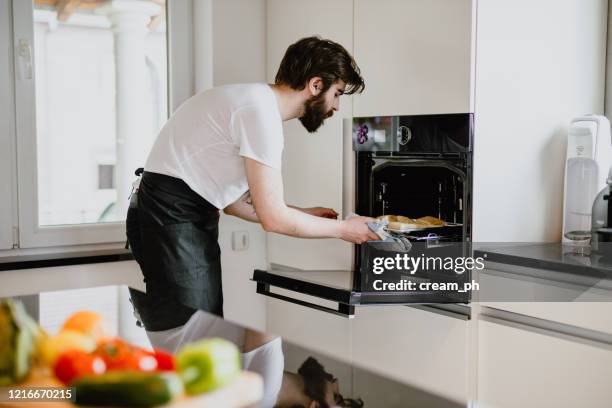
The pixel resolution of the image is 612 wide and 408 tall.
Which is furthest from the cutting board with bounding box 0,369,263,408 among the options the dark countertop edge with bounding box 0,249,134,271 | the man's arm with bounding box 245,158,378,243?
the dark countertop edge with bounding box 0,249,134,271

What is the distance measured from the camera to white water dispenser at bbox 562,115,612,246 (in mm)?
2154

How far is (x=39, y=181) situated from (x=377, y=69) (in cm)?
129

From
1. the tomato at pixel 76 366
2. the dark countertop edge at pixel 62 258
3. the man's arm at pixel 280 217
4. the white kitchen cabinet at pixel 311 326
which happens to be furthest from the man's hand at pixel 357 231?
the tomato at pixel 76 366

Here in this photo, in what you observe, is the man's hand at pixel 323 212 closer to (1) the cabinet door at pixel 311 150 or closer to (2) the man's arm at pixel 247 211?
(2) the man's arm at pixel 247 211

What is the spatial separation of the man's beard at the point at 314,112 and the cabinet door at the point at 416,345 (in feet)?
2.13

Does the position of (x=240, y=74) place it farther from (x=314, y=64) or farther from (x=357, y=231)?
(x=357, y=231)

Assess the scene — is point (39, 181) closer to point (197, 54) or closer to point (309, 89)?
point (197, 54)

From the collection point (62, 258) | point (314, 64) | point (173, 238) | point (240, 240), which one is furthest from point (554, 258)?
point (62, 258)

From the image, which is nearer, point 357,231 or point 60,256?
point 357,231

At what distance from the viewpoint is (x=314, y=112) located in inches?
83.4

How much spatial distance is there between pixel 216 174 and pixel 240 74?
3.00 feet

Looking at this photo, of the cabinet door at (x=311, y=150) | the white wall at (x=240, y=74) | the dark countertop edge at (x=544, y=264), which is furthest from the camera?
the white wall at (x=240, y=74)

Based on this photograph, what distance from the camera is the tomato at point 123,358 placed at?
747 millimetres
